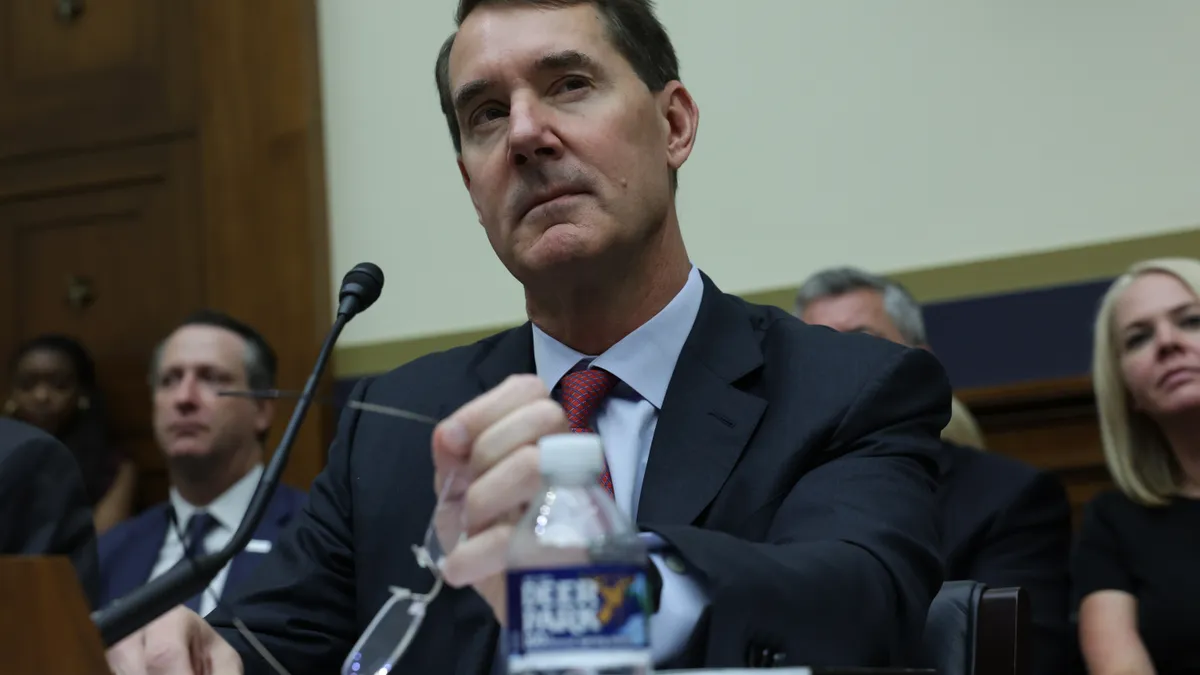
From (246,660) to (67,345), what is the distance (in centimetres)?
322

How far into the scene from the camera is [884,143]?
12.1 feet

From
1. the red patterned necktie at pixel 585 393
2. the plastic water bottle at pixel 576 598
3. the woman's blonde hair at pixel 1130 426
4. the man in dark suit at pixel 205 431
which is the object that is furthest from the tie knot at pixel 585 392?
the man in dark suit at pixel 205 431

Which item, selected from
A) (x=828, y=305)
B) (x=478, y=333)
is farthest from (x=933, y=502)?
(x=478, y=333)

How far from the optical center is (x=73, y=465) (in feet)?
6.50

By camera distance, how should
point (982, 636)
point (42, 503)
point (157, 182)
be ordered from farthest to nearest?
point (157, 182)
point (42, 503)
point (982, 636)

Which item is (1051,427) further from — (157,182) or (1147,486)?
(157,182)

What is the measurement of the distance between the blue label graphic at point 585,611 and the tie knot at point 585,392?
0.84 metres

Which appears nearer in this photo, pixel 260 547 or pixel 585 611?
pixel 585 611

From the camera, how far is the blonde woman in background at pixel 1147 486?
2.82 meters

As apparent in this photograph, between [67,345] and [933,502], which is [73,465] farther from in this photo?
[67,345]

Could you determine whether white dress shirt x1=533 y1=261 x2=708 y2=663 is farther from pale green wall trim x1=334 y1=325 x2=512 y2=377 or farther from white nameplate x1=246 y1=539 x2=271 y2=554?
pale green wall trim x1=334 y1=325 x2=512 y2=377

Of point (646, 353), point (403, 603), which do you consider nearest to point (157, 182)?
point (646, 353)

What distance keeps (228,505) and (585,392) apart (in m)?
2.34

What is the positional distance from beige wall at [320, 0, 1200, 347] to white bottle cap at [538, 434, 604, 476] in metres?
2.80
